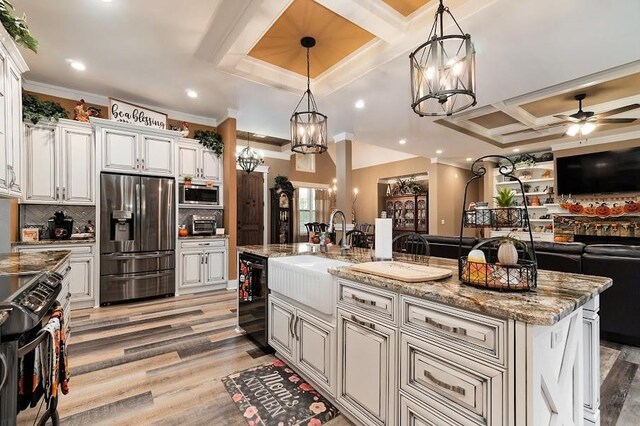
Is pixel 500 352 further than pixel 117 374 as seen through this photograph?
No

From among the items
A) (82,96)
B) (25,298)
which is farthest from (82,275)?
(25,298)

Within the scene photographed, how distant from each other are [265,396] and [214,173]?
3.90m

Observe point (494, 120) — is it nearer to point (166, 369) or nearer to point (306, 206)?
point (306, 206)

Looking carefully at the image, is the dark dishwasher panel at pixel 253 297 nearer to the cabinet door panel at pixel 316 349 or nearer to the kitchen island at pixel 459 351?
the cabinet door panel at pixel 316 349

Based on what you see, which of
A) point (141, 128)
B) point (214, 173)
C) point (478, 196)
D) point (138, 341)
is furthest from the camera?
point (478, 196)

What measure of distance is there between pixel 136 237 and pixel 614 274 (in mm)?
5528

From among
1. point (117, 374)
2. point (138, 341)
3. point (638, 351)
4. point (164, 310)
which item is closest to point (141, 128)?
point (164, 310)

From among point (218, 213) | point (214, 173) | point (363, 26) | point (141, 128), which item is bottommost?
point (218, 213)

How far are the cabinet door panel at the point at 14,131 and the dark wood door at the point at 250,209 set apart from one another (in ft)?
15.8

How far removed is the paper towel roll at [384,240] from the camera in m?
2.20

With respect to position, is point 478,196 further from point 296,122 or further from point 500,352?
point 500,352

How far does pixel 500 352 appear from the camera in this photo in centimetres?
105

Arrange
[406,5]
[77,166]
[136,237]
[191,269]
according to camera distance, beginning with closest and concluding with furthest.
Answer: [406,5], [77,166], [136,237], [191,269]

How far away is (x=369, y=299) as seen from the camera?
5.22 feet
